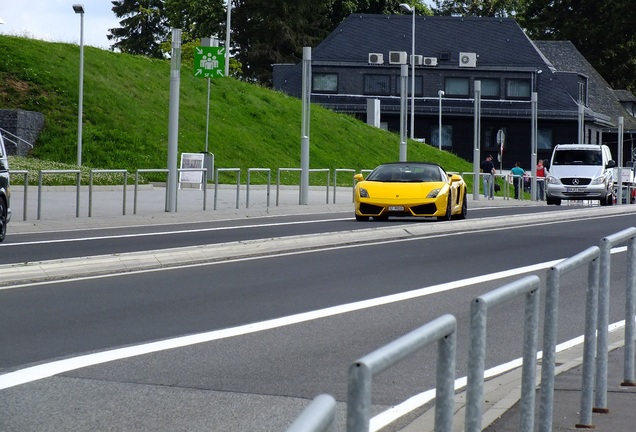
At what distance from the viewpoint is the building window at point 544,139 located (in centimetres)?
8700

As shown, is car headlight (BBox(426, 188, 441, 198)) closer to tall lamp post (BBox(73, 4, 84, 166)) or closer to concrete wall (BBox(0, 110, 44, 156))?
tall lamp post (BBox(73, 4, 84, 166))

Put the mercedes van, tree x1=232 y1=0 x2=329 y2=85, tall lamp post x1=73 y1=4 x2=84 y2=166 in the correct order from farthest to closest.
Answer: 1. tree x1=232 y1=0 x2=329 y2=85
2. tall lamp post x1=73 y1=4 x2=84 y2=166
3. the mercedes van

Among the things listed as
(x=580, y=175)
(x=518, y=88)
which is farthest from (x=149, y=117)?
(x=518, y=88)

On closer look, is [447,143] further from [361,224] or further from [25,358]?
[25,358]

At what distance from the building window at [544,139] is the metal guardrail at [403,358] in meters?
83.8

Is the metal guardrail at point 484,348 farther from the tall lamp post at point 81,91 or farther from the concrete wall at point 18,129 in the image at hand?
the concrete wall at point 18,129

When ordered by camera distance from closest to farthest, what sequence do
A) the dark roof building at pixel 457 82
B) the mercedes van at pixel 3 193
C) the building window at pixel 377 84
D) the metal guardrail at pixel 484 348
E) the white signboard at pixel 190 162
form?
the metal guardrail at pixel 484 348 < the mercedes van at pixel 3 193 < the white signboard at pixel 190 162 < the dark roof building at pixel 457 82 < the building window at pixel 377 84

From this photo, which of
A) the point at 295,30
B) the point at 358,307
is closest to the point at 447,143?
the point at 295,30

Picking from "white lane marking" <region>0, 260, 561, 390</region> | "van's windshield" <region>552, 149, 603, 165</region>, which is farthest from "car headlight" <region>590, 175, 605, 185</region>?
"white lane marking" <region>0, 260, 561, 390</region>

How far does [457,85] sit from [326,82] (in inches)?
324

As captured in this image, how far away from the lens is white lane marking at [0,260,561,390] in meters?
9.02

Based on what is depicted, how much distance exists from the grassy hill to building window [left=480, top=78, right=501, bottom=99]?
18967mm

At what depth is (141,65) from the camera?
61.4 m

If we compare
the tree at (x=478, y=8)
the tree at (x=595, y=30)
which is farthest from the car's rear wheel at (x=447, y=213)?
the tree at (x=478, y=8)
